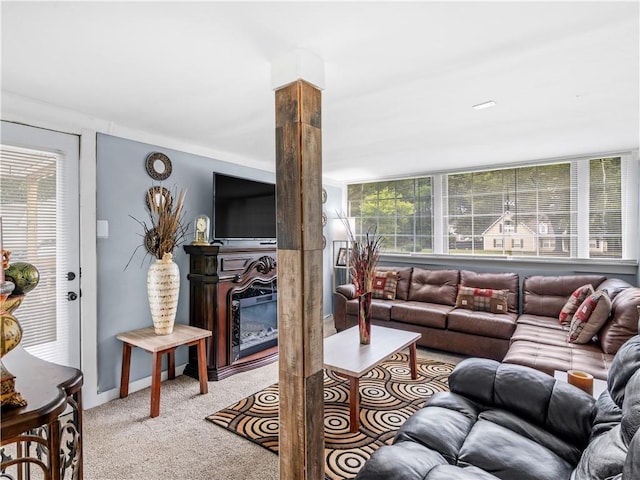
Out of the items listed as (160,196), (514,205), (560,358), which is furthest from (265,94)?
(514,205)

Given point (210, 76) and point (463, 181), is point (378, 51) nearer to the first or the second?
point (210, 76)

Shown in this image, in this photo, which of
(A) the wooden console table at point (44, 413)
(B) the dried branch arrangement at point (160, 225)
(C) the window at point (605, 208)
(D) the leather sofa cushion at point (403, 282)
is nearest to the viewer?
(A) the wooden console table at point (44, 413)

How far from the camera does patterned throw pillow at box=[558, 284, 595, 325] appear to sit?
3338 millimetres

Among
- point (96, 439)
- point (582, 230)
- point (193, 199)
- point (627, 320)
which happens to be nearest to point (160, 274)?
point (193, 199)

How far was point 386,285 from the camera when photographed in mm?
4719

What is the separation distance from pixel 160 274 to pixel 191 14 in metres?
2.06

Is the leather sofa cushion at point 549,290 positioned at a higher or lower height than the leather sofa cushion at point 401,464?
higher

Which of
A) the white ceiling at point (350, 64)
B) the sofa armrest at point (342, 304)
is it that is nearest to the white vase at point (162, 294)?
the white ceiling at point (350, 64)

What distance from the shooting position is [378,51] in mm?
1764

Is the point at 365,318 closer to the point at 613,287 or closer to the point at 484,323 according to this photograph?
the point at 484,323

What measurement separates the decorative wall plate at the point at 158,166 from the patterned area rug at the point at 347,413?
6.96 ft

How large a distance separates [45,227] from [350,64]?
2.43 m

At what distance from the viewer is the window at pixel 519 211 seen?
3.82 m

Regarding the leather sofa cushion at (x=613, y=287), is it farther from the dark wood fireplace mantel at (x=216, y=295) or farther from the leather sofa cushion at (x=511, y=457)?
the dark wood fireplace mantel at (x=216, y=295)
